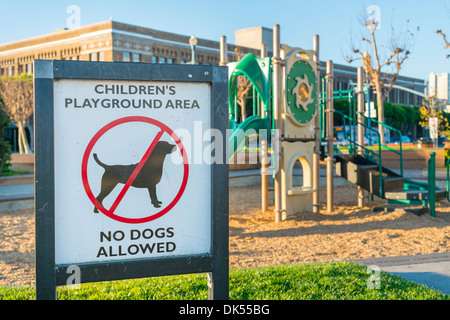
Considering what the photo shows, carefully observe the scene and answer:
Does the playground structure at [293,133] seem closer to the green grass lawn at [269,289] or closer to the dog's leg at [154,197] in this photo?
the green grass lawn at [269,289]

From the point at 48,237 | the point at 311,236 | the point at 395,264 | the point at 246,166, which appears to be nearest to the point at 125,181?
the point at 48,237

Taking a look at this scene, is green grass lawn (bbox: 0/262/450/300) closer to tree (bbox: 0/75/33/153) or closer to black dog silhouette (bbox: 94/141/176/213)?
black dog silhouette (bbox: 94/141/176/213)

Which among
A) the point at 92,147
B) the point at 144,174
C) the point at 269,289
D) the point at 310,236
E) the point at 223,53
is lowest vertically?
the point at 310,236

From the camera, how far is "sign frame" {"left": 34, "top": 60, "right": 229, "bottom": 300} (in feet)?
8.64

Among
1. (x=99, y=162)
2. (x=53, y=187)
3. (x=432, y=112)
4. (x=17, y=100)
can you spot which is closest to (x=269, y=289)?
(x=99, y=162)

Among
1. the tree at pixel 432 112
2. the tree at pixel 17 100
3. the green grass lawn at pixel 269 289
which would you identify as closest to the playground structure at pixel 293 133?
the green grass lawn at pixel 269 289

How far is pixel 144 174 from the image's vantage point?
2.82 m

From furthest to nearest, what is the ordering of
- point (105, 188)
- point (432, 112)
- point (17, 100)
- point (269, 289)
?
point (432, 112) → point (17, 100) → point (269, 289) → point (105, 188)

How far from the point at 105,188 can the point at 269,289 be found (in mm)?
2343

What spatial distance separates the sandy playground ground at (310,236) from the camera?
7.07m

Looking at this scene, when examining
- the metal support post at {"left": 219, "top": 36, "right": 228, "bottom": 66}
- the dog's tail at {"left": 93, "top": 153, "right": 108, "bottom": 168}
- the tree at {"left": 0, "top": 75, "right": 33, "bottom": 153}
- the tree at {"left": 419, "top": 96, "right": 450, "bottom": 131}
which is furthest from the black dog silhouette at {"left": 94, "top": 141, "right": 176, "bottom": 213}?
the tree at {"left": 0, "top": 75, "right": 33, "bottom": 153}

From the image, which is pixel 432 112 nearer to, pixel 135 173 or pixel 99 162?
pixel 135 173

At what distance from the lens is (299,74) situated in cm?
1079

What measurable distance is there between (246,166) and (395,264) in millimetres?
14415
